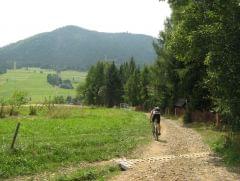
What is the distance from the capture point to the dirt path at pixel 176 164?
18.6 meters

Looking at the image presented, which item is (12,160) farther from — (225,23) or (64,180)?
(225,23)

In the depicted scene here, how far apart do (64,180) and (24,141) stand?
356 inches

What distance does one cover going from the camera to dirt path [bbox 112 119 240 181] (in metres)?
18.6

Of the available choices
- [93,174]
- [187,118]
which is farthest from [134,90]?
[93,174]

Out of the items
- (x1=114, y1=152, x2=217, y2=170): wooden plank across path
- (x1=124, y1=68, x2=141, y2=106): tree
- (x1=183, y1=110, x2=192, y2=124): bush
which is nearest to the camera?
(x1=114, y1=152, x2=217, y2=170): wooden plank across path

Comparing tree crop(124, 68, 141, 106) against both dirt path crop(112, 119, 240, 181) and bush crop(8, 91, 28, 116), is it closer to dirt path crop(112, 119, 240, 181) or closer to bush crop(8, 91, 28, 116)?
bush crop(8, 91, 28, 116)

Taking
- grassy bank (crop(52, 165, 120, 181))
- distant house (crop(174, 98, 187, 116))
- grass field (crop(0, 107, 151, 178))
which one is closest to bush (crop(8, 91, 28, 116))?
distant house (crop(174, 98, 187, 116))

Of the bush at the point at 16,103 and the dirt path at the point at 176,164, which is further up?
the bush at the point at 16,103

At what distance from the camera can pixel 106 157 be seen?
2322 centimetres

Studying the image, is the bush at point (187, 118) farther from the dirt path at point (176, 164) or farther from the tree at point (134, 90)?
the tree at point (134, 90)

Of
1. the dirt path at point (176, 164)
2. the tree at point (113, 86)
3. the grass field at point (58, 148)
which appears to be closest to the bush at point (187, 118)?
the grass field at point (58, 148)

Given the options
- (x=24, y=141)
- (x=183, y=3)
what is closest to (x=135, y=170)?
(x=24, y=141)

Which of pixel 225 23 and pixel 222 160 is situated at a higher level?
pixel 225 23

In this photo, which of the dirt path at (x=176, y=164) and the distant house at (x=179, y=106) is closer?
the dirt path at (x=176, y=164)
